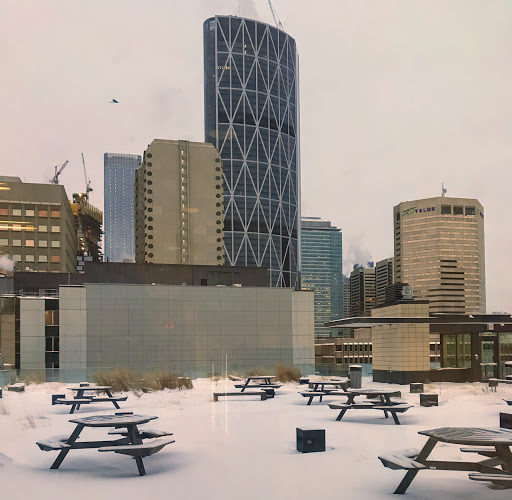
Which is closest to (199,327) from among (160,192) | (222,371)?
(222,371)

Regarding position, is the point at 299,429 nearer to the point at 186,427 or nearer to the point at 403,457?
the point at 403,457

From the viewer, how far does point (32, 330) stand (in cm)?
6394

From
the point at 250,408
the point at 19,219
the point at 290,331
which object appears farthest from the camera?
the point at 19,219

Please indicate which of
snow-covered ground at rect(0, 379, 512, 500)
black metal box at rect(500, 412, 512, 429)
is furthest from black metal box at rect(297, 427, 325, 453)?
black metal box at rect(500, 412, 512, 429)

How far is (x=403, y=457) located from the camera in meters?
8.68

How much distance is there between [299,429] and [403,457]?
143 inches

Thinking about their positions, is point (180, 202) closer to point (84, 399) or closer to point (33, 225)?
point (33, 225)

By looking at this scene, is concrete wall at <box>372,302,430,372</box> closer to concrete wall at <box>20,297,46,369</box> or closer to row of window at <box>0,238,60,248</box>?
concrete wall at <box>20,297,46,369</box>

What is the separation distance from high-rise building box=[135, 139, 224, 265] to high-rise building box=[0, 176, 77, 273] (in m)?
33.8

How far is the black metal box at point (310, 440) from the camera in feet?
38.6

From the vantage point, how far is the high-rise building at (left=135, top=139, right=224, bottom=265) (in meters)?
170

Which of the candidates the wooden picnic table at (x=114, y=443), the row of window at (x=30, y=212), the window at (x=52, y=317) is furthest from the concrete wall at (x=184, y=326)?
the row of window at (x=30, y=212)

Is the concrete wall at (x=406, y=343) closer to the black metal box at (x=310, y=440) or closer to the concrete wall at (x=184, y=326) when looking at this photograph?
the black metal box at (x=310, y=440)

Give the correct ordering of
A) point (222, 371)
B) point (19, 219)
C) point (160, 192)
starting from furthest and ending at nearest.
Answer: point (160, 192)
point (19, 219)
point (222, 371)
